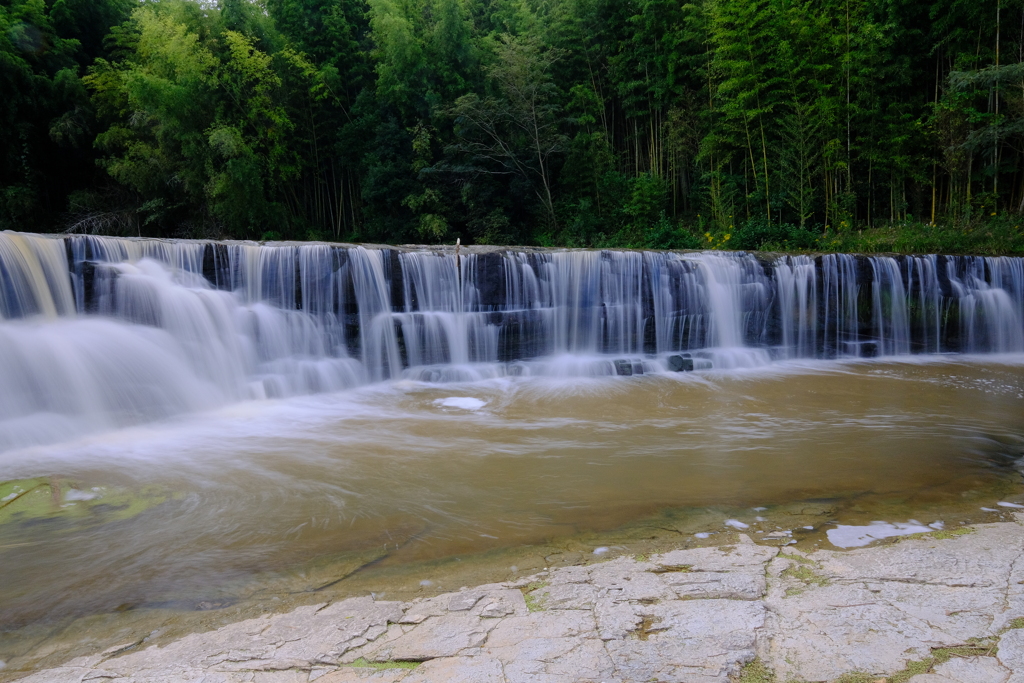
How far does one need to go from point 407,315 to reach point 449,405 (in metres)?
2.36

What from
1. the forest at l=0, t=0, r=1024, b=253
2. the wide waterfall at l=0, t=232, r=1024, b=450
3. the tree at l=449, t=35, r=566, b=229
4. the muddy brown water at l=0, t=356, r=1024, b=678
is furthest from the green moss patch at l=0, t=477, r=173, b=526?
the tree at l=449, t=35, r=566, b=229

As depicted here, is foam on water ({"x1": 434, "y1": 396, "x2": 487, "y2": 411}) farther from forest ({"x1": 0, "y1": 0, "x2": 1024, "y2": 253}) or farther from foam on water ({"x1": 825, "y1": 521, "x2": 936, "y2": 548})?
forest ({"x1": 0, "y1": 0, "x2": 1024, "y2": 253})

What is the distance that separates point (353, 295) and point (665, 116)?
1488 centimetres

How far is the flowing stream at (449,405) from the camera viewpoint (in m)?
3.73

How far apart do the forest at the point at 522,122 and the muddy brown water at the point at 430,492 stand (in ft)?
31.6

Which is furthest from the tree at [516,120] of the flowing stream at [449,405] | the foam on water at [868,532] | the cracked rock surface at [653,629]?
the cracked rock surface at [653,629]

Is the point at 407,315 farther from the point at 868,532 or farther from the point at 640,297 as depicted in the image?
the point at 868,532

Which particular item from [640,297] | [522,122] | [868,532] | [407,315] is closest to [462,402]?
[407,315]

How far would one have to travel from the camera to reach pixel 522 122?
18.3m

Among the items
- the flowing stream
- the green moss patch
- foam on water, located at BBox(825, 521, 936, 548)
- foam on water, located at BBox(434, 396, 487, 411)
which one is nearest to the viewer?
foam on water, located at BBox(825, 521, 936, 548)

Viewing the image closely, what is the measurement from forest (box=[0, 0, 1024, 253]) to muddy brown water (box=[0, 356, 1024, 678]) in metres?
9.63

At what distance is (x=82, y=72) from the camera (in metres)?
18.7

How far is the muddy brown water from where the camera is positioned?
316 centimetres

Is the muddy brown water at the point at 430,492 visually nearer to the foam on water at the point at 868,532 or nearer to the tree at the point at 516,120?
the foam on water at the point at 868,532
